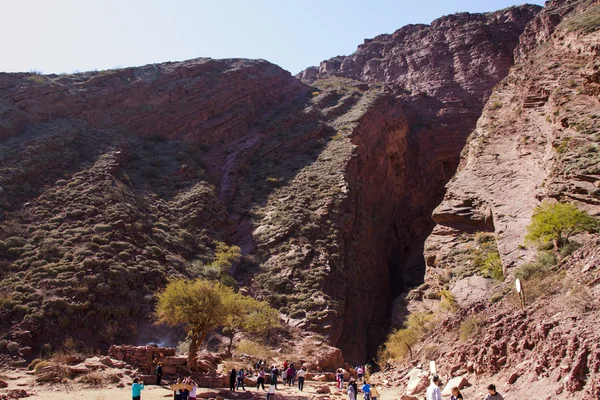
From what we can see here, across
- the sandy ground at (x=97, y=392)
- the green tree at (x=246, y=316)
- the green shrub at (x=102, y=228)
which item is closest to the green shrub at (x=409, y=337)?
the green tree at (x=246, y=316)

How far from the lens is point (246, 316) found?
26078mm

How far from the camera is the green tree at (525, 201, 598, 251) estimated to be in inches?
870

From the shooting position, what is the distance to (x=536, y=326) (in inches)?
513

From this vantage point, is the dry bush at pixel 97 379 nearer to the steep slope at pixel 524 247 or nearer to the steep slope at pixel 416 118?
the steep slope at pixel 524 247

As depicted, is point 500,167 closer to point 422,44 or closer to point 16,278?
point 16,278

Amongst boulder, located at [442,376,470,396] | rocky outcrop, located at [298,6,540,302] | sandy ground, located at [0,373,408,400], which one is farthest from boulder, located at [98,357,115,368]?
rocky outcrop, located at [298,6,540,302]

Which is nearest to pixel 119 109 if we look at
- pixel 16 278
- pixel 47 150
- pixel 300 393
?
pixel 47 150

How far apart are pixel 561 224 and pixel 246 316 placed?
15.3 metres

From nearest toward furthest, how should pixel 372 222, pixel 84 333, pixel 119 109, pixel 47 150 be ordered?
1. pixel 84 333
2. pixel 47 150
3. pixel 372 222
4. pixel 119 109

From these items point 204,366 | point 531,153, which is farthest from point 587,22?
point 204,366

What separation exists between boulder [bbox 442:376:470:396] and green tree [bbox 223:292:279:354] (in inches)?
403

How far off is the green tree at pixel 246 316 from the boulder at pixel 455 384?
10248 millimetres

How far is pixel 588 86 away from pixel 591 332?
986 inches

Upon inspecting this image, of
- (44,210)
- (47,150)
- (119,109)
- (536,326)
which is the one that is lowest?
(536,326)
